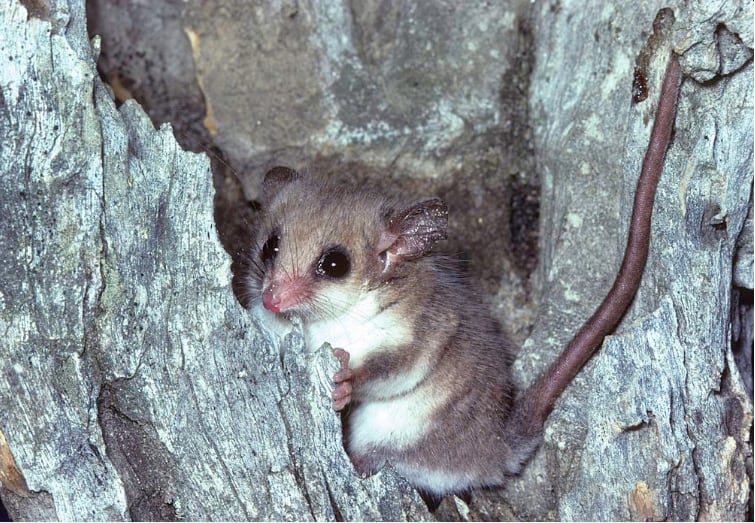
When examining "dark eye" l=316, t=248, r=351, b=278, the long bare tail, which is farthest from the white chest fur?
the long bare tail

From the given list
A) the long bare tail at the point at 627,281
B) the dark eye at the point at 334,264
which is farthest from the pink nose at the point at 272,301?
the long bare tail at the point at 627,281

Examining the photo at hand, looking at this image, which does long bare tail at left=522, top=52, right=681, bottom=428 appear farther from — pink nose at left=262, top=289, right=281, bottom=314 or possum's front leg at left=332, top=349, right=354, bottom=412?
pink nose at left=262, top=289, right=281, bottom=314

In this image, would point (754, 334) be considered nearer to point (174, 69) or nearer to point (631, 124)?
point (631, 124)

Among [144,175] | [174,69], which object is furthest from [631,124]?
[174,69]

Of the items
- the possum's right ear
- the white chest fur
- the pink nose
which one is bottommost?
the white chest fur

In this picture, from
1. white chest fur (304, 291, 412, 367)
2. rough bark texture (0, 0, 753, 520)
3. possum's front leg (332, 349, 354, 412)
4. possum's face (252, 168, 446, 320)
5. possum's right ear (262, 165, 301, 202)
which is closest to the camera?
rough bark texture (0, 0, 753, 520)

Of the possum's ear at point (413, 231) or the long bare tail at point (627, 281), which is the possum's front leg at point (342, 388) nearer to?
the possum's ear at point (413, 231)

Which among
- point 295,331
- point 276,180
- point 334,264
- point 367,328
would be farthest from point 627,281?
point 276,180
